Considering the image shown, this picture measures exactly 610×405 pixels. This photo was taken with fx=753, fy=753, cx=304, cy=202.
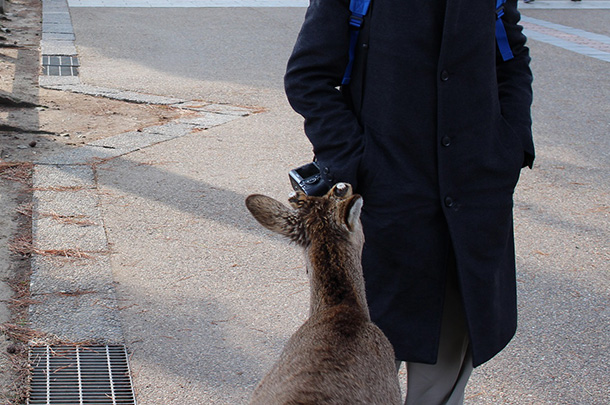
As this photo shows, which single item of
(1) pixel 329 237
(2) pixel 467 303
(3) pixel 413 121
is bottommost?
(2) pixel 467 303

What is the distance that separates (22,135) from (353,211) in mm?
5553

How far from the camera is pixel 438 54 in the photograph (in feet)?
8.33

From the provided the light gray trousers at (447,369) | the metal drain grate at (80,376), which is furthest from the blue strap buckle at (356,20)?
the metal drain grate at (80,376)

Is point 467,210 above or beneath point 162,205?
above

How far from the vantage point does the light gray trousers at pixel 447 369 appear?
9.40 feet

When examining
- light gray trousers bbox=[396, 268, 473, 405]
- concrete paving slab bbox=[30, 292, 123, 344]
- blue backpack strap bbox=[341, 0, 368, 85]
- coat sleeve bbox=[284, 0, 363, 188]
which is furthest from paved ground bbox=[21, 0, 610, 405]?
blue backpack strap bbox=[341, 0, 368, 85]

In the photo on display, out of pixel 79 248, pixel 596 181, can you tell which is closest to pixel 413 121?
pixel 79 248

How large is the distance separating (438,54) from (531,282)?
2.66m

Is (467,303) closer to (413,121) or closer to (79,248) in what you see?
(413,121)

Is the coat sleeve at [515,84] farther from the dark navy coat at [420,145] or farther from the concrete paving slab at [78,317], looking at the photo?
the concrete paving slab at [78,317]

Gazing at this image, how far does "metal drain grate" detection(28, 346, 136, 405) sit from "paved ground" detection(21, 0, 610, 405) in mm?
87

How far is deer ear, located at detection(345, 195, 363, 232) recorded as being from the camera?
2.29m

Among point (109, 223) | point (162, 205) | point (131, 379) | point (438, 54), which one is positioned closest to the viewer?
point (438, 54)

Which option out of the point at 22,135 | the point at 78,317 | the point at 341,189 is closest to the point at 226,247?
the point at 78,317
